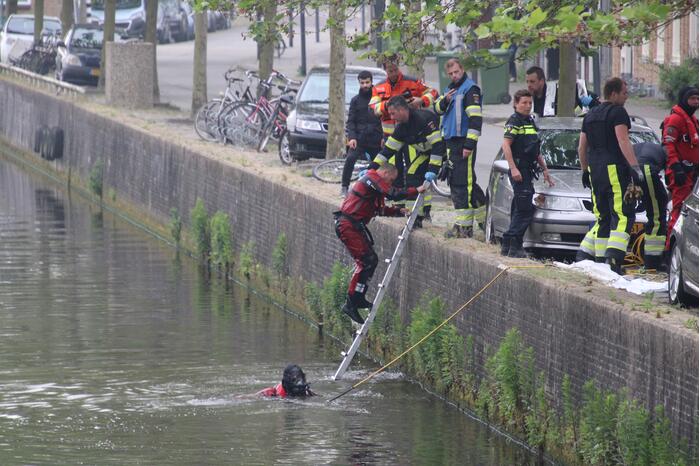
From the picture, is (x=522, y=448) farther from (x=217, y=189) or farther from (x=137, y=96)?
(x=137, y=96)

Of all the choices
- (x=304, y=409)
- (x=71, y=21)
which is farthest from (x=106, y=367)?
(x=71, y=21)

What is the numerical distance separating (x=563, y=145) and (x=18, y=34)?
40.6 m

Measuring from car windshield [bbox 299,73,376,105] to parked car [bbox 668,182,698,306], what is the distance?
15.2 metres

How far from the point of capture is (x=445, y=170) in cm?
1650

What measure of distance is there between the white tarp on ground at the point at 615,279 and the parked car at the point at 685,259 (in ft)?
0.92

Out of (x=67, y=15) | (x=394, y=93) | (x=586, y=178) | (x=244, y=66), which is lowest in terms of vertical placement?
(x=586, y=178)

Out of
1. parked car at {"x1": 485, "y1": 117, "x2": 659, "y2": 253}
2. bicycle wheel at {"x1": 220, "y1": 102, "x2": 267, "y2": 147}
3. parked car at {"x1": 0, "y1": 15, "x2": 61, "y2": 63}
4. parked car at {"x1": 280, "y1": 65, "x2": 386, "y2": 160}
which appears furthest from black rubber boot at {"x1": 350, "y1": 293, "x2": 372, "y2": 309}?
parked car at {"x1": 0, "y1": 15, "x2": 61, "y2": 63}

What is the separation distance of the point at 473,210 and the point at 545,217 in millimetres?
869

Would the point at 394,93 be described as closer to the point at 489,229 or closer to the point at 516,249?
the point at 489,229

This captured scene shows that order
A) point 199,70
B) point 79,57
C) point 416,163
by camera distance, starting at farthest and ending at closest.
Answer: point 79,57
point 199,70
point 416,163

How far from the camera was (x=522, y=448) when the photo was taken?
13047 mm

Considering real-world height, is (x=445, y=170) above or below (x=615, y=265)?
above

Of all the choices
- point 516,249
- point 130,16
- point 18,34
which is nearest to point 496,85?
point 18,34

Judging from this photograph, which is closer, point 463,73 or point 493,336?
point 493,336
